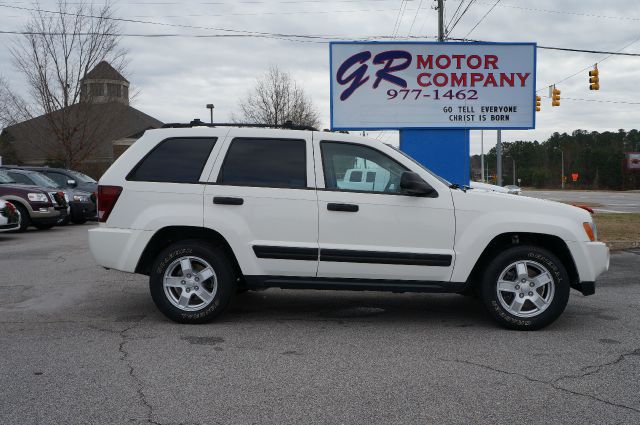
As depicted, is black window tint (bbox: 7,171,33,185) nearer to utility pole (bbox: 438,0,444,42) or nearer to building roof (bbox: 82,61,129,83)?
utility pole (bbox: 438,0,444,42)

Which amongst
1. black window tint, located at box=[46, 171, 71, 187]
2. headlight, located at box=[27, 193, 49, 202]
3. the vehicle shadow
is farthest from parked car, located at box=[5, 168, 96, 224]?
the vehicle shadow

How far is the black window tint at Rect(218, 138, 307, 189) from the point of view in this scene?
5762 mm

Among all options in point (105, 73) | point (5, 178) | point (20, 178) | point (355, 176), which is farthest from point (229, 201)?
point (105, 73)

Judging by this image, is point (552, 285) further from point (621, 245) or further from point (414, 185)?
point (621, 245)

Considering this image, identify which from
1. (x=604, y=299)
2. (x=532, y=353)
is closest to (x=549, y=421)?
(x=532, y=353)

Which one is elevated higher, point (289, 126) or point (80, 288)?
point (289, 126)

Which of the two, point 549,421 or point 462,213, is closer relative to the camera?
point 549,421

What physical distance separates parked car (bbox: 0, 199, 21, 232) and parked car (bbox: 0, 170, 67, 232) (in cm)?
177

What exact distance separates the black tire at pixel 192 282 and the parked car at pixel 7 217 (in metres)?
8.60

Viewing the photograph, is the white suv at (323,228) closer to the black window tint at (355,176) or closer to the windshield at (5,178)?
the black window tint at (355,176)

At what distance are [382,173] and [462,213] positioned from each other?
0.84 meters

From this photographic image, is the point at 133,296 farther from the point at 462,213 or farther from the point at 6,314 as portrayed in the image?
the point at 462,213

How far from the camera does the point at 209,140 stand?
5.93 m

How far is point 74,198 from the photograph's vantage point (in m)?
17.8
